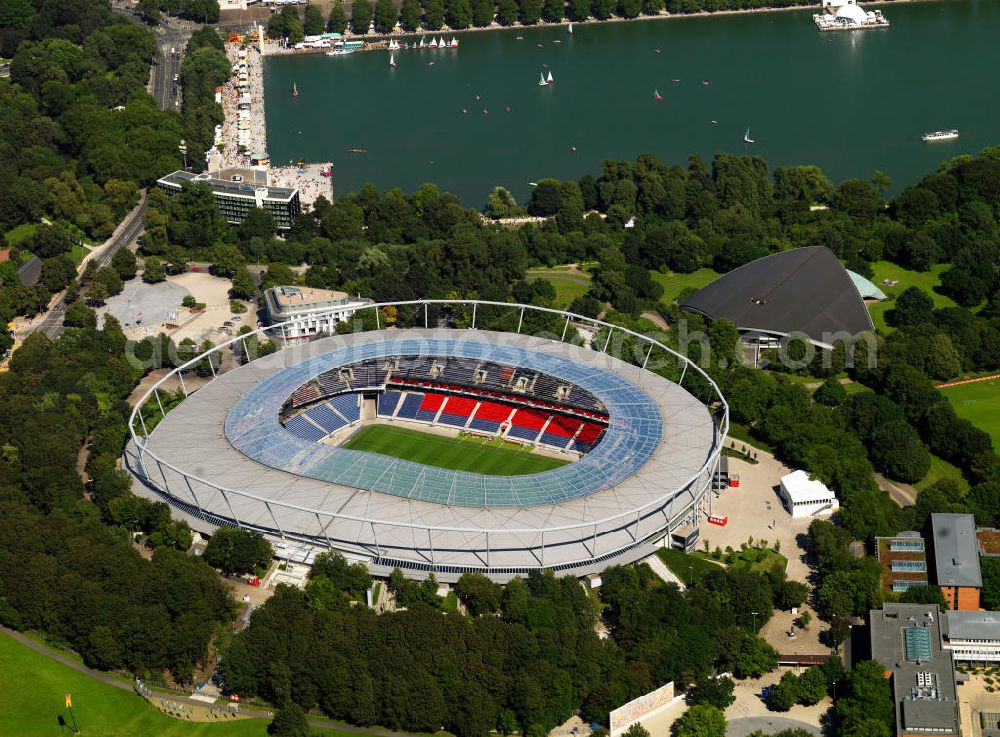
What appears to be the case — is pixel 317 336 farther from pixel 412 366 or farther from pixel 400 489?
pixel 400 489

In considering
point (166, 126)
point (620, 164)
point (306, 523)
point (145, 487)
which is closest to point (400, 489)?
point (306, 523)

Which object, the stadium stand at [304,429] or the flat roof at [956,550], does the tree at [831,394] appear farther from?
the stadium stand at [304,429]

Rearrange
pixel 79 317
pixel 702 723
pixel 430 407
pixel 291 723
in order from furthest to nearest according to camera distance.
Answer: pixel 79 317, pixel 430 407, pixel 702 723, pixel 291 723

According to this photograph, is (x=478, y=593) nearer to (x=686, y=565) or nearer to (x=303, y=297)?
(x=686, y=565)

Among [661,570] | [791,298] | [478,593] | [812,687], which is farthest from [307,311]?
[812,687]

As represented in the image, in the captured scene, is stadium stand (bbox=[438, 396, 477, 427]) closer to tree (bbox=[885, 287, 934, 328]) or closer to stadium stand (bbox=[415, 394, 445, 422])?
stadium stand (bbox=[415, 394, 445, 422])

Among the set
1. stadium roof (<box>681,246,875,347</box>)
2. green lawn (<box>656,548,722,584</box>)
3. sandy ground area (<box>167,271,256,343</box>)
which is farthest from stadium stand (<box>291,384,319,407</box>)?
stadium roof (<box>681,246,875,347</box>)

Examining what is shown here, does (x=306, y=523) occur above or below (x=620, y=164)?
below
